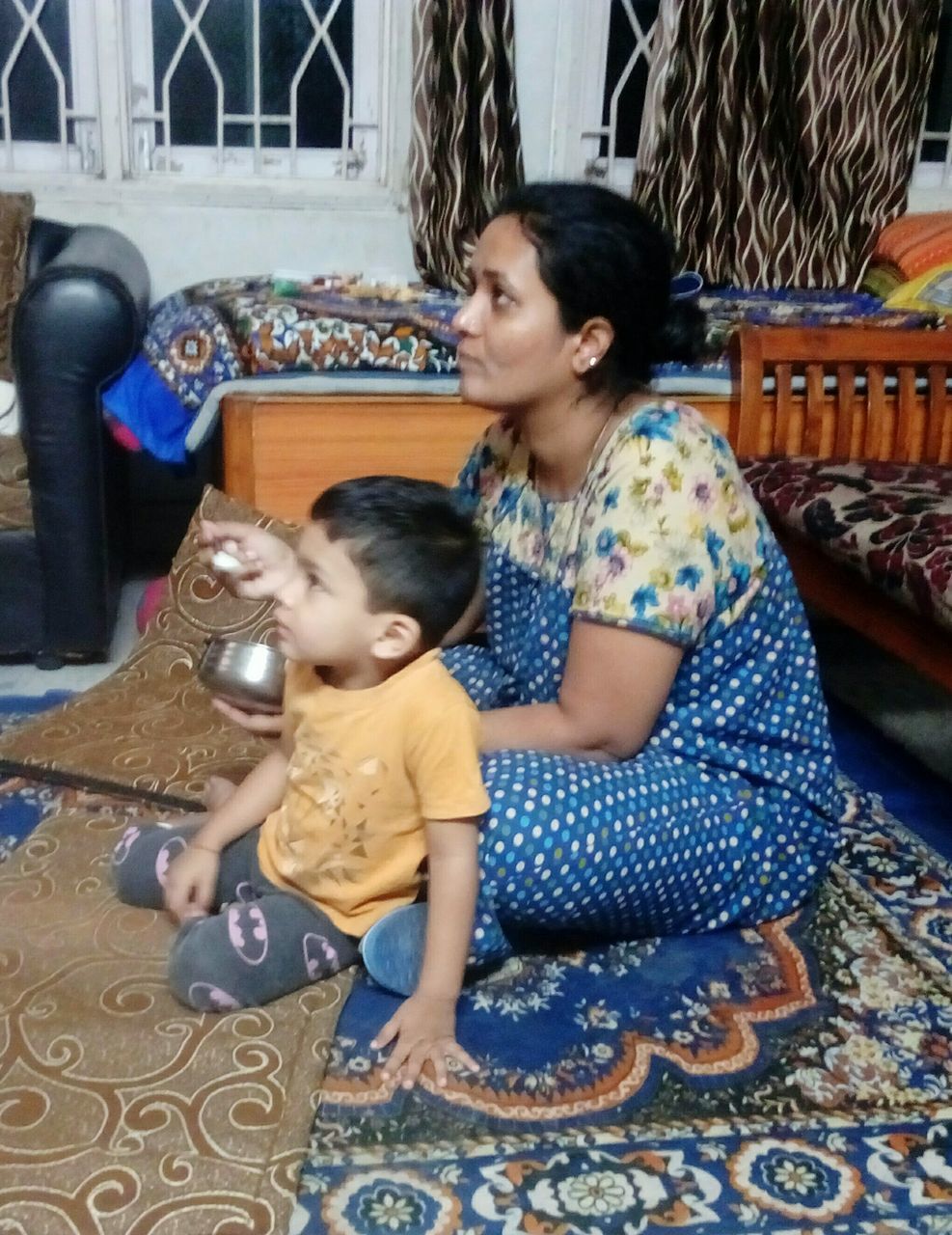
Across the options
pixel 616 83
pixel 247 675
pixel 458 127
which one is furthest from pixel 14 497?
pixel 616 83

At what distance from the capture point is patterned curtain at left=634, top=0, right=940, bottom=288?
8.80ft

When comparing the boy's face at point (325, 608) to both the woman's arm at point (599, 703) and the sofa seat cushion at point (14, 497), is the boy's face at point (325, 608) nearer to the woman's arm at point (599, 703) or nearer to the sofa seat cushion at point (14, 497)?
the woman's arm at point (599, 703)

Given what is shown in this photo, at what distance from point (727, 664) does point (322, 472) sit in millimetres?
932

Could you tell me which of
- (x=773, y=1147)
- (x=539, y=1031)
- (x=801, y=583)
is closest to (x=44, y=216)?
(x=801, y=583)

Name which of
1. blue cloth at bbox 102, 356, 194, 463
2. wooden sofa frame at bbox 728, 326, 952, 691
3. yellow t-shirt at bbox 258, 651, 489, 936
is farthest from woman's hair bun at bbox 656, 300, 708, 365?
blue cloth at bbox 102, 356, 194, 463

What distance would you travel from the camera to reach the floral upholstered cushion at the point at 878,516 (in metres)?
1.59

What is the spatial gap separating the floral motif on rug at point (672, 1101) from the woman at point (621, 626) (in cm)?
7

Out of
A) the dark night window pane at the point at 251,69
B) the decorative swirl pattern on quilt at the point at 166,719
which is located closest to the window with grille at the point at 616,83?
the dark night window pane at the point at 251,69

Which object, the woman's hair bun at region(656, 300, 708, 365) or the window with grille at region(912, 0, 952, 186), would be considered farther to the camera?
the window with grille at region(912, 0, 952, 186)

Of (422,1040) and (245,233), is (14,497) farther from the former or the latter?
(422,1040)

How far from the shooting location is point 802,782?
4.21ft

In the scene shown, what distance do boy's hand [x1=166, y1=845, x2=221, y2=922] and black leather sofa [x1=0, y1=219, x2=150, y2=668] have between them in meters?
0.95

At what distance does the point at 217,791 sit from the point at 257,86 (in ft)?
6.75

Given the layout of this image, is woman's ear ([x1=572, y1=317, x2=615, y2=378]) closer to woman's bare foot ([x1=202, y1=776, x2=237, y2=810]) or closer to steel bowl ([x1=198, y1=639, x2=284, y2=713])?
steel bowl ([x1=198, y1=639, x2=284, y2=713])
